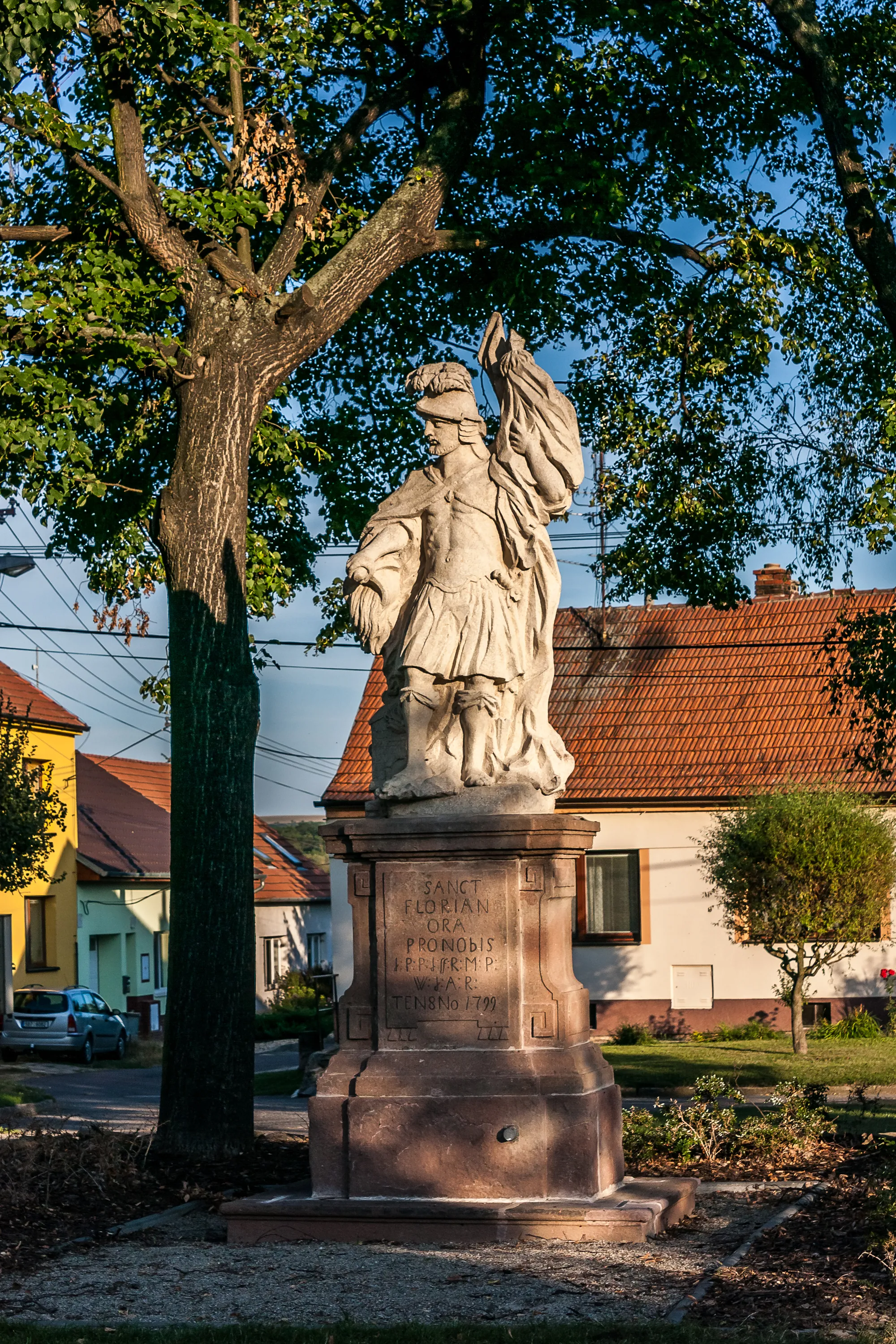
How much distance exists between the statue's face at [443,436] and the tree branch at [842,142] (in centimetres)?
473

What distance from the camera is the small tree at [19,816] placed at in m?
27.6

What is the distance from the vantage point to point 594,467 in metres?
16.7

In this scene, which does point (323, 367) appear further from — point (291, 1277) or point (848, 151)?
point (291, 1277)

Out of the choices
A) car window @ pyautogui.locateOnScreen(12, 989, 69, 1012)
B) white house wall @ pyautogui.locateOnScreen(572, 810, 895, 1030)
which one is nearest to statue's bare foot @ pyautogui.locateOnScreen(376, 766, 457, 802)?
white house wall @ pyautogui.locateOnScreen(572, 810, 895, 1030)

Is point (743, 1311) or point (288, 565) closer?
point (743, 1311)

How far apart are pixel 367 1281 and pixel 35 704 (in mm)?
32550

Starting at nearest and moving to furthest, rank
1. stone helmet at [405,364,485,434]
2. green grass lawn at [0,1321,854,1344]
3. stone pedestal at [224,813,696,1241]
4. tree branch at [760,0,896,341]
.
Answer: green grass lawn at [0,1321,854,1344]
stone pedestal at [224,813,696,1241]
stone helmet at [405,364,485,434]
tree branch at [760,0,896,341]

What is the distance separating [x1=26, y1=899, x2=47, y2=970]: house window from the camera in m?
37.1

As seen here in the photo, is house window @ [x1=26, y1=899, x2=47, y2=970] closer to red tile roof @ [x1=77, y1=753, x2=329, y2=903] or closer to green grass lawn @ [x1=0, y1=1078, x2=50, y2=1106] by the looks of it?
red tile roof @ [x1=77, y1=753, x2=329, y2=903]

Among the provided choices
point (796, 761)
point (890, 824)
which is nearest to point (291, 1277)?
point (890, 824)

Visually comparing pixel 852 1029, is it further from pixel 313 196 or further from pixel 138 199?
pixel 138 199

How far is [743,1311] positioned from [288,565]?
1077 centimetres

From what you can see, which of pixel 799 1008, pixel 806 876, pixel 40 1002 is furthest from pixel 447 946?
pixel 40 1002

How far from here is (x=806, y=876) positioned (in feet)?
76.4
